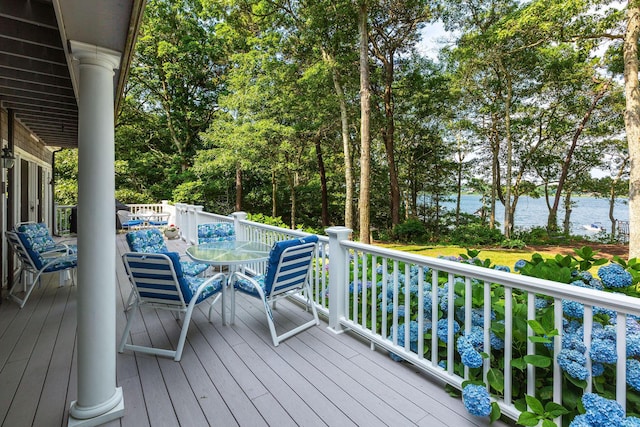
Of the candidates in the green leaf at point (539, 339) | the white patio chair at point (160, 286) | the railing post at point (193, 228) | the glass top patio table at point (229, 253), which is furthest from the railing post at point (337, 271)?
the railing post at point (193, 228)

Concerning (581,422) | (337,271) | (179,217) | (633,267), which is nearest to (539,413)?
(581,422)

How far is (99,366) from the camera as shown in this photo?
1895 millimetres

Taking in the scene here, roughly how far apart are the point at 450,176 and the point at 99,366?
18.5 metres

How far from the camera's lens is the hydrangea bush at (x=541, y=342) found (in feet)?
5.07

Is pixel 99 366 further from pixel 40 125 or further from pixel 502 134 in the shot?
pixel 502 134

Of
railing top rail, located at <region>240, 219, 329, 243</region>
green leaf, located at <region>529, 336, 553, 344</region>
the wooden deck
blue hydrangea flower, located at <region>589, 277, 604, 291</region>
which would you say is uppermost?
railing top rail, located at <region>240, 219, 329, 243</region>

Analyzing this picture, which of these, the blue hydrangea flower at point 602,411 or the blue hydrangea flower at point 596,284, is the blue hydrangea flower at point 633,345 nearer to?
the blue hydrangea flower at point 602,411

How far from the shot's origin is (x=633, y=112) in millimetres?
7414

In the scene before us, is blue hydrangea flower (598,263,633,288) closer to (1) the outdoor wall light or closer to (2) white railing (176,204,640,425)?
(2) white railing (176,204,640,425)

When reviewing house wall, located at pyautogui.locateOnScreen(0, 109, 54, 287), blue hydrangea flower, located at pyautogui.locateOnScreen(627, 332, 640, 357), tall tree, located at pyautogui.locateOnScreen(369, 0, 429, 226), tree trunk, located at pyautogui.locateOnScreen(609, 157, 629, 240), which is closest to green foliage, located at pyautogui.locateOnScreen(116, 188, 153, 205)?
house wall, located at pyautogui.locateOnScreen(0, 109, 54, 287)

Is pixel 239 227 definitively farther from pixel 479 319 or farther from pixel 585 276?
pixel 585 276

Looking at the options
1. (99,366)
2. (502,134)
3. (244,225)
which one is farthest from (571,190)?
(99,366)

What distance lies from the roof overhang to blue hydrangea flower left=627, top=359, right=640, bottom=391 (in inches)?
120

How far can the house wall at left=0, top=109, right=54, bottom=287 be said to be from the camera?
170 inches
